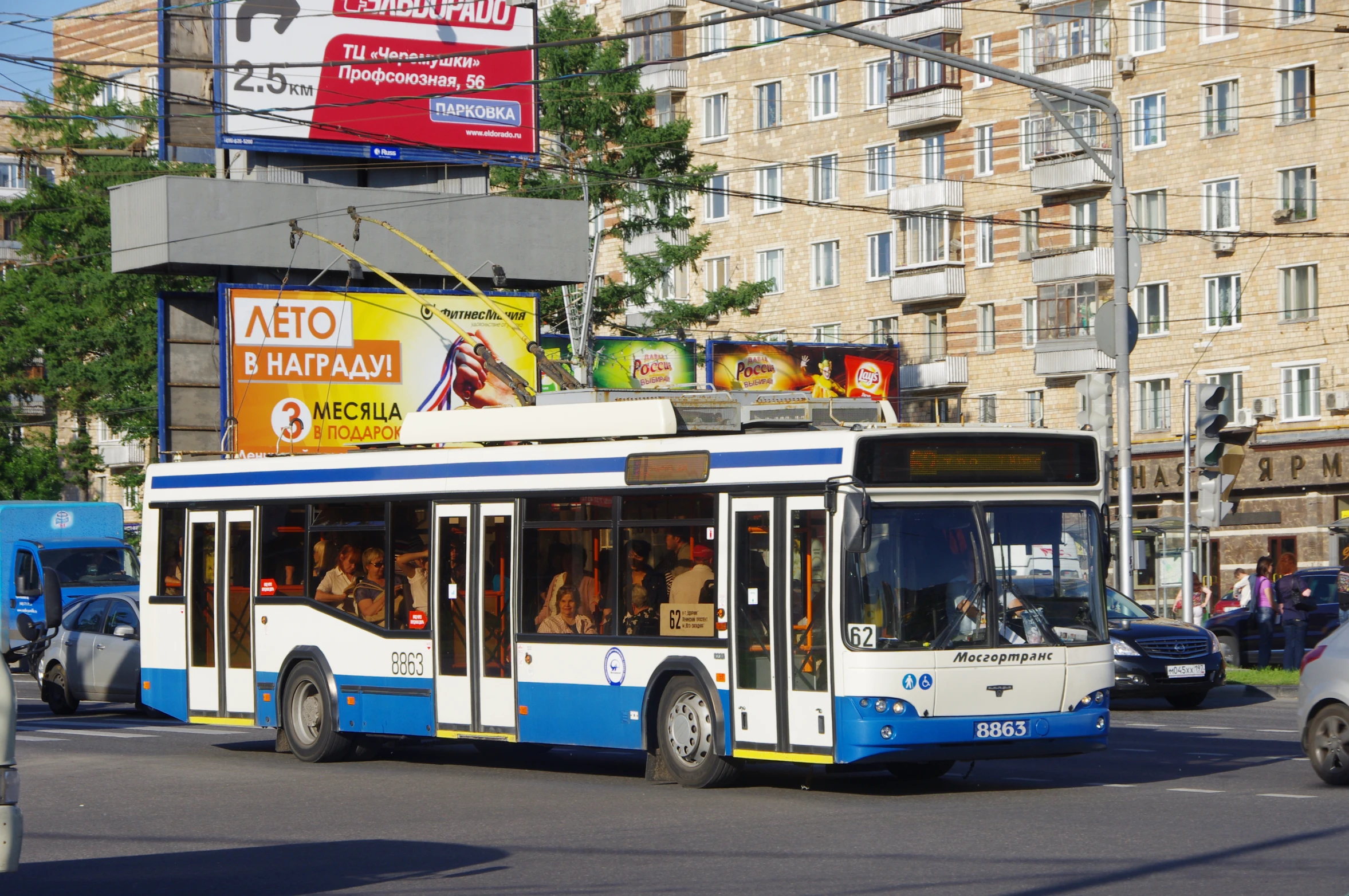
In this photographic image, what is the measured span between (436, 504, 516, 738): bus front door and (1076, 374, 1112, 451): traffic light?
Result: 32.2ft

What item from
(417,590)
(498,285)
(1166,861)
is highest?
(498,285)

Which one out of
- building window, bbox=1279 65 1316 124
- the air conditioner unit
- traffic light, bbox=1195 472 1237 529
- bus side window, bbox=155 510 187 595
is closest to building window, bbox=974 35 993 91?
building window, bbox=1279 65 1316 124

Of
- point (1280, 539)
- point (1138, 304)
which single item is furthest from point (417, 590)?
point (1138, 304)

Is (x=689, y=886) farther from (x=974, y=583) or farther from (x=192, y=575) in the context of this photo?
(x=192, y=575)

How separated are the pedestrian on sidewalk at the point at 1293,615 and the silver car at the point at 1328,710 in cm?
1282

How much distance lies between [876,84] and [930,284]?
6.89 metres

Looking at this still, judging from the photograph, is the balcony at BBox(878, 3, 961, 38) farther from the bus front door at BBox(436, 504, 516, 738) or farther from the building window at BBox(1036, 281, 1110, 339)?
the bus front door at BBox(436, 504, 516, 738)

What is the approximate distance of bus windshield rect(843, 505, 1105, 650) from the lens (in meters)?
13.3

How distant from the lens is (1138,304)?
56219 mm

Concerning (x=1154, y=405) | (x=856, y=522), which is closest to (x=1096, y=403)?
(x=856, y=522)

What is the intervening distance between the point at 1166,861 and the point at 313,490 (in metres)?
9.28

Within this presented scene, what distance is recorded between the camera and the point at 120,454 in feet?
277

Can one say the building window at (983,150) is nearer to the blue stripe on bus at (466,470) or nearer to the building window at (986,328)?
the building window at (986,328)

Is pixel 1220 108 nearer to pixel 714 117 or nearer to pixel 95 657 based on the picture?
pixel 714 117
